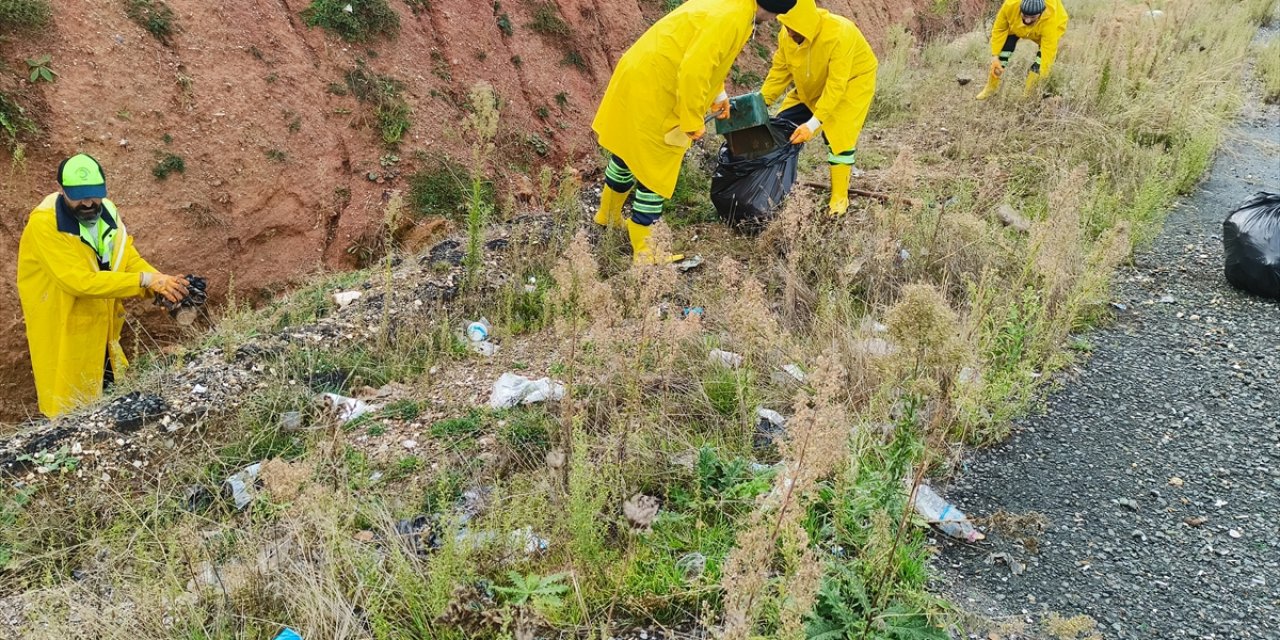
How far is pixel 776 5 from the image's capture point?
12.1ft

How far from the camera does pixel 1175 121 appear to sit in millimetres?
5762

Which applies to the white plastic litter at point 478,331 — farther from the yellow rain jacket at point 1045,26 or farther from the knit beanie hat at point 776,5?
the yellow rain jacket at point 1045,26

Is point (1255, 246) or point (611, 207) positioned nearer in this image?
point (1255, 246)

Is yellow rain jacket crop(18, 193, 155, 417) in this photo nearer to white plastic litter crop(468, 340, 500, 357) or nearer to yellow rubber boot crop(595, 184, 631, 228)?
white plastic litter crop(468, 340, 500, 357)

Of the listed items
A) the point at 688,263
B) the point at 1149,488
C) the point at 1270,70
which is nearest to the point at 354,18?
the point at 688,263

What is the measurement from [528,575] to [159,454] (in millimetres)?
1980

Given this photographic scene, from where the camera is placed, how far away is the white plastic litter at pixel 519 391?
307 cm

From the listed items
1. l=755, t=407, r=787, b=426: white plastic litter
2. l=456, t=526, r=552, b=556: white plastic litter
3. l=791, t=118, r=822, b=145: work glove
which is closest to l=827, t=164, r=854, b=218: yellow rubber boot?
l=791, t=118, r=822, b=145: work glove

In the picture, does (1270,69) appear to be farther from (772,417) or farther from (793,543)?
(793,543)

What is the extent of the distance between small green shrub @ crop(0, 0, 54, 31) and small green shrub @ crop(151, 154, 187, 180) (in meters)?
0.97

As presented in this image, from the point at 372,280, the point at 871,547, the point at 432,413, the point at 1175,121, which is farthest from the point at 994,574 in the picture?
the point at 1175,121

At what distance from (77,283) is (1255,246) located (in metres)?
5.58

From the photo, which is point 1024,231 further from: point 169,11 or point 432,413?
point 169,11

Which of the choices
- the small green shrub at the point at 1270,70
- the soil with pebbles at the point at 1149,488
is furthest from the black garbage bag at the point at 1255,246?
the small green shrub at the point at 1270,70
